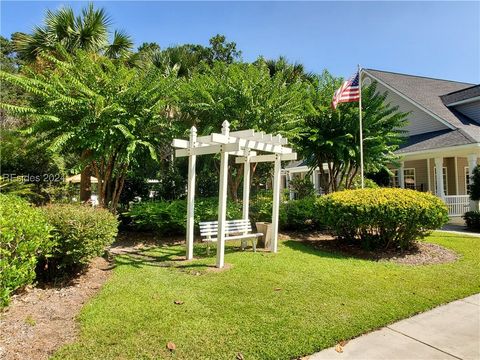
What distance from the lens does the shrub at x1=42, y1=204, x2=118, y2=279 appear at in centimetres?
532

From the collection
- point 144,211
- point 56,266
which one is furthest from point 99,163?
point 56,266

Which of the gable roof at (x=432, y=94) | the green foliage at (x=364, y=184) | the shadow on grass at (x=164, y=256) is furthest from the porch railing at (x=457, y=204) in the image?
the shadow on grass at (x=164, y=256)

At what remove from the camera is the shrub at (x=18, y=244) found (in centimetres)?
398

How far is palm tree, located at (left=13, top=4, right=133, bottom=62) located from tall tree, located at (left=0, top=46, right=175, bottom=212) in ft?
10.4

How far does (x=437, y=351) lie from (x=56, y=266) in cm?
552

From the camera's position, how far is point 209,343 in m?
3.57

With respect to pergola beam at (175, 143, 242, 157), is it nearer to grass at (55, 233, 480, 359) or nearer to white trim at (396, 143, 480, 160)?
grass at (55, 233, 480, 359)

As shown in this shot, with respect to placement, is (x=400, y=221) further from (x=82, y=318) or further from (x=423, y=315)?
(x=82, y=318)

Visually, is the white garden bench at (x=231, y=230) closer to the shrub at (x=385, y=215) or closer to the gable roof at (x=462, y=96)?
the shrub at (x=385, y=215)

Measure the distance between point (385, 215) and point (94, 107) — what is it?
7411mm

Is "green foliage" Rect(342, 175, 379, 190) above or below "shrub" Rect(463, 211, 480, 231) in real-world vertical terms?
above

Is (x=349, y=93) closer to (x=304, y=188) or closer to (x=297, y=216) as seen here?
(x=297, y=216)

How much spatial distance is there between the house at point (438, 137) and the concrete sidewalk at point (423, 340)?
11359 mm

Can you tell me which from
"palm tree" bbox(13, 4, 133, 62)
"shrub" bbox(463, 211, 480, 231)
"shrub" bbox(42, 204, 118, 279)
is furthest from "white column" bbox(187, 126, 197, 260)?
"shrub" bbox(463, 211, 480, 231)
